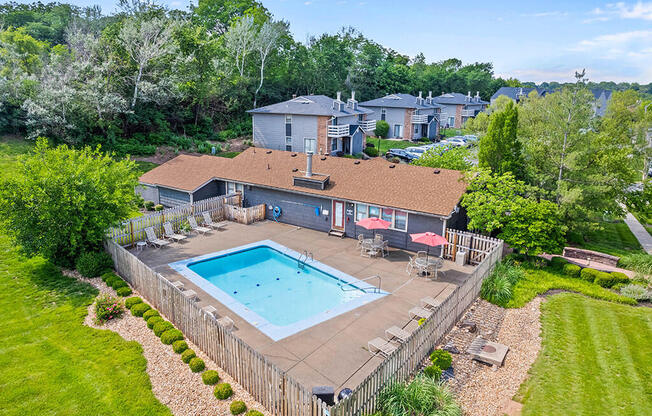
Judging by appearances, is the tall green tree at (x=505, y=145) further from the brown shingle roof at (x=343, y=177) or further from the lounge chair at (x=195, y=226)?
the lounge chair at (x=195, y=226)

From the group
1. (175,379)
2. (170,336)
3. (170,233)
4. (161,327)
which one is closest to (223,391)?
(175,379)

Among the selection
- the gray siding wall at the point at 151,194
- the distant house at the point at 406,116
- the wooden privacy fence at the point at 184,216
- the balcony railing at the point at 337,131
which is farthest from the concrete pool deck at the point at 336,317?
the distant house at the point at 406,116

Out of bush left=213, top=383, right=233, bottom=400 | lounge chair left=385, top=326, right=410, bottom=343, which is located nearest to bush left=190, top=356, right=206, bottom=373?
bush left=213, top=383, right=233, bottom=400

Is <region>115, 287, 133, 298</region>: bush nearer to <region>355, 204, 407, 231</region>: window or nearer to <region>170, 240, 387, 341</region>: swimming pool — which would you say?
<region>170, 240, 387, 341</region>: swimming pool

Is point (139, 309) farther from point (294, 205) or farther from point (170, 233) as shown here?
point (294, 205)

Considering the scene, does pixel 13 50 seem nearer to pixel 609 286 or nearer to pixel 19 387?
pixel 19 387

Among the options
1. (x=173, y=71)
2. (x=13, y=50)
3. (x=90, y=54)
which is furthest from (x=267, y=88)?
(x=13, y=50)
